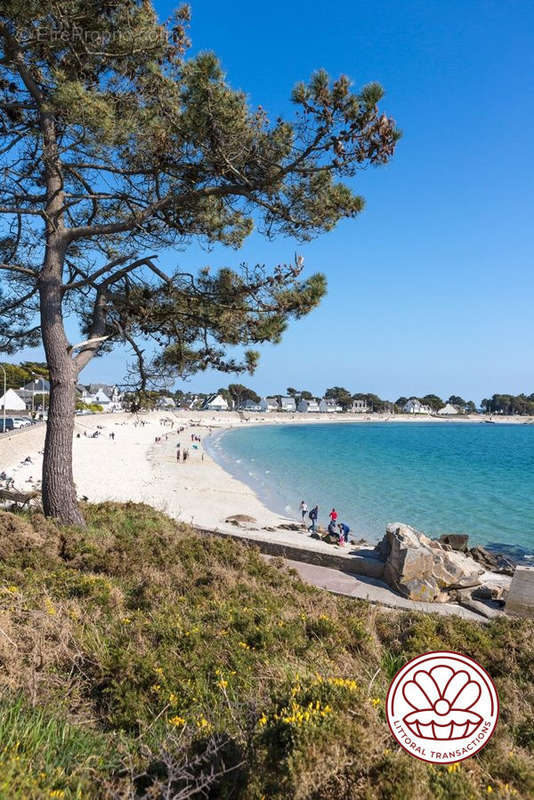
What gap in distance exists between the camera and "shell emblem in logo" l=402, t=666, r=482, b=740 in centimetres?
160

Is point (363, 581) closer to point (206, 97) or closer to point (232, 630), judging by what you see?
point (232, 630)

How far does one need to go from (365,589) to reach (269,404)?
577 feet

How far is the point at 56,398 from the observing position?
8688 mm

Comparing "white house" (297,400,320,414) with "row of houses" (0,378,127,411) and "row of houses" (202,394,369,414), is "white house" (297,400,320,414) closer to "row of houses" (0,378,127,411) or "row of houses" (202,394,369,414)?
"row of houses" (202,394,369,414)

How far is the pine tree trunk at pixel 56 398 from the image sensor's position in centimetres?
865

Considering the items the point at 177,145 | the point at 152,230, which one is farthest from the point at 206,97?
the point at 152,230

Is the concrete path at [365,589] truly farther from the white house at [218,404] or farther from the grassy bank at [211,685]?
the white house at [218,404]

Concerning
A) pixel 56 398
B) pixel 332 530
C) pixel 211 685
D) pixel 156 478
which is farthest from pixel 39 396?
pixel 211 685

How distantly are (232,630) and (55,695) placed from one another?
5.10ft

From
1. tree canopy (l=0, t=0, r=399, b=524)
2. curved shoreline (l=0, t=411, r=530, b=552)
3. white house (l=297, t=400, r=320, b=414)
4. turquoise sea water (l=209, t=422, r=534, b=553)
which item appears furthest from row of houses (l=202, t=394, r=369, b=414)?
tree canopy (l=0, t=0, r=399, b=524)

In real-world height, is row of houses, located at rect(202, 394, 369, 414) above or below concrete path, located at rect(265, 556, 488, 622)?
above

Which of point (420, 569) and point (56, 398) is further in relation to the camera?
point (420, 569)

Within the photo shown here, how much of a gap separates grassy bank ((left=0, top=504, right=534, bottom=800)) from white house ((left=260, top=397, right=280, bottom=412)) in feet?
563

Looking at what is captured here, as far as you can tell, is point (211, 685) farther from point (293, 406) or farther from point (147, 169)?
point (293, 406)
